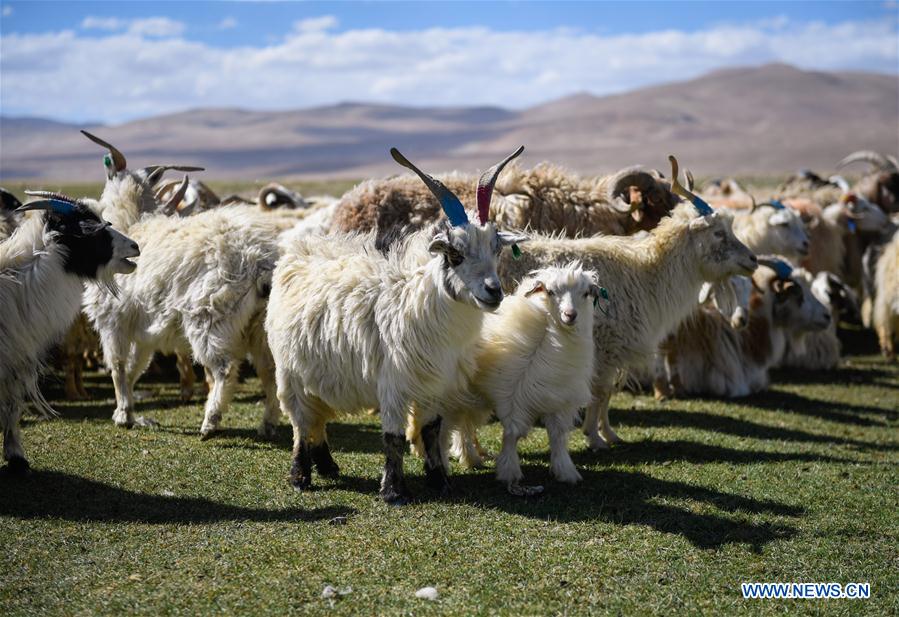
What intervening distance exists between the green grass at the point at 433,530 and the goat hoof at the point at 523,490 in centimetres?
10

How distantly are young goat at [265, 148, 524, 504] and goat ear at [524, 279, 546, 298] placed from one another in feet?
2.72

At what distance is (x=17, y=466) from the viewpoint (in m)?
7.56

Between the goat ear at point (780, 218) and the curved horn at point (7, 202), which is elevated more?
the curved horn at point (7, 202)

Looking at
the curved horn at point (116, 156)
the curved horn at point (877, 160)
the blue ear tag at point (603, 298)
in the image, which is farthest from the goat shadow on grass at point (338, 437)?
the curved horn at point (877, 160)

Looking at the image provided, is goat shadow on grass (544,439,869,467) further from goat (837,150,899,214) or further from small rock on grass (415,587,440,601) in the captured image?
goat (837,150,899,214)

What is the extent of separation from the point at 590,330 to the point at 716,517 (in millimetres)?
1786

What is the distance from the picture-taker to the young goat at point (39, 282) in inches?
294

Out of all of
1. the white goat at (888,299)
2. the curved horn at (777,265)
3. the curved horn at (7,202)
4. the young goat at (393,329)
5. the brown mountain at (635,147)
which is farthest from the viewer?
the brown mountain at (635,147)

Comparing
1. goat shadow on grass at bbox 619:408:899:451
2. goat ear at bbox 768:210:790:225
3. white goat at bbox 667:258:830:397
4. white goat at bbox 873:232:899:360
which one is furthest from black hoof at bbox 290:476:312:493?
white goat at bbox 873:232:899:360

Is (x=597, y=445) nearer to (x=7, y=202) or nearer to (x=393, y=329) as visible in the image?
(x=393, y=329)

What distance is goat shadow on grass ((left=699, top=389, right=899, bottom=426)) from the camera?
11234 mm

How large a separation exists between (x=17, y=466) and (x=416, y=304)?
3.55 meters

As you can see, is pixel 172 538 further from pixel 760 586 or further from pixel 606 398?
pixel 606 398

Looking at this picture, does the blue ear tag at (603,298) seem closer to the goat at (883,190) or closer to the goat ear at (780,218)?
the goat ear at (780,218)
